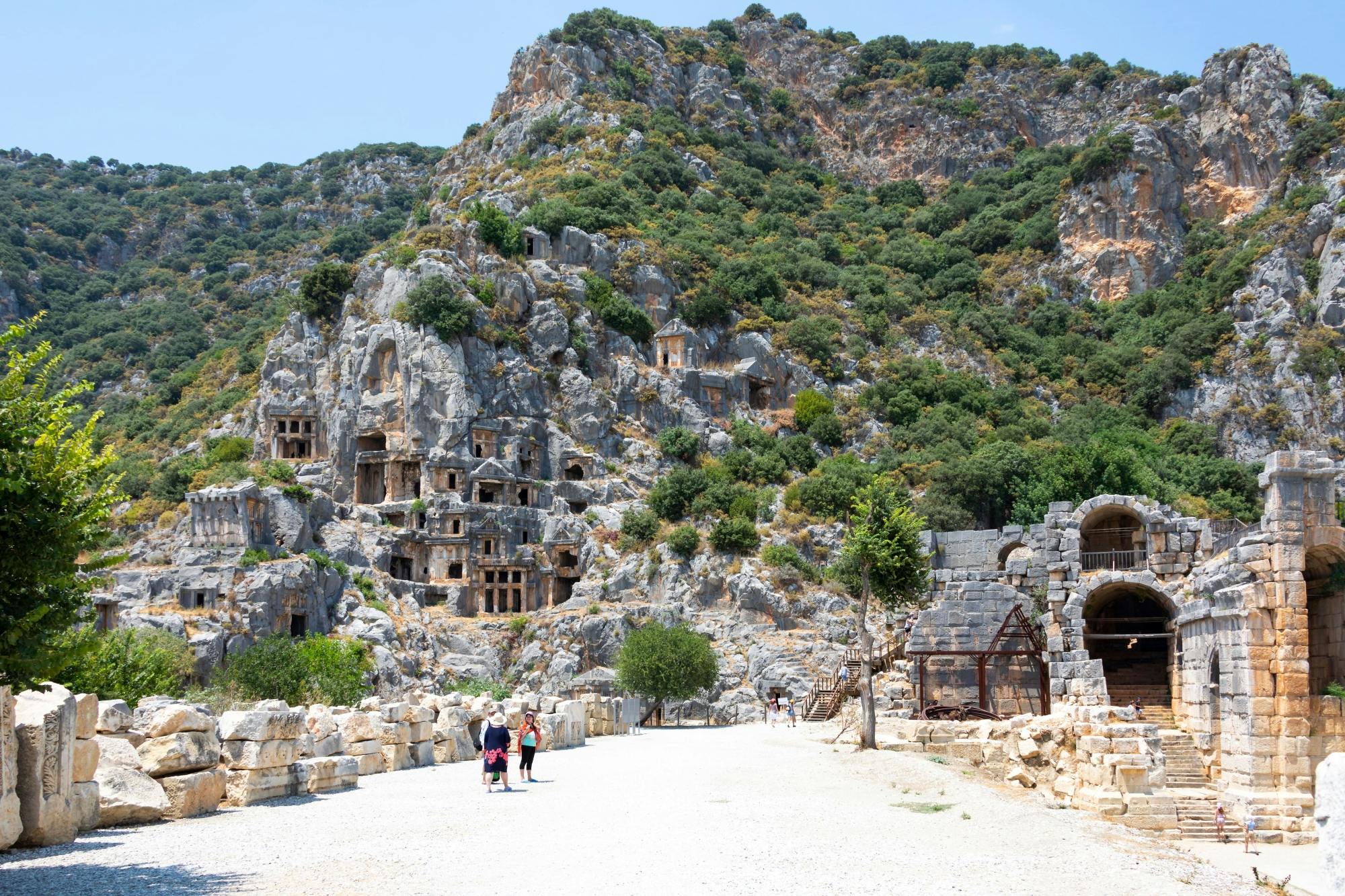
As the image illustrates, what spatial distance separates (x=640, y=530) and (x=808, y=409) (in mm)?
16408

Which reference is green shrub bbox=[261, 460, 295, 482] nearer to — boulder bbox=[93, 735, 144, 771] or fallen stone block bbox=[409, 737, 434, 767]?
fallen stone block bbox=[409, 737, 434, 767]

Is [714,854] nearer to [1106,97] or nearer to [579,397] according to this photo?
[579,397]

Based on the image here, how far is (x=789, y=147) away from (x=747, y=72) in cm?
1074

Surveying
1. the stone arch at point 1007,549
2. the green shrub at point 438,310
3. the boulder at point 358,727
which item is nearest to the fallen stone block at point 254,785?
the boulder at point 358,727

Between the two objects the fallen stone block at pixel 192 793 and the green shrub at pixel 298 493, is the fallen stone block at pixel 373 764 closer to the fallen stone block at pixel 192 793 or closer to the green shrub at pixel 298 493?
the fallen stone block at pixel 192 793

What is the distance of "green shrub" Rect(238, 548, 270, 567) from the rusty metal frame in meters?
33.9

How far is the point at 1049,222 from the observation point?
9062 centimetres

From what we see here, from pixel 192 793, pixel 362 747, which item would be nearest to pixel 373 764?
pixel 362 747

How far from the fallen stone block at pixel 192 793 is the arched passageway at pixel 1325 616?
22.1 metres

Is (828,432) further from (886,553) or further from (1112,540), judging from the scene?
(886,553)

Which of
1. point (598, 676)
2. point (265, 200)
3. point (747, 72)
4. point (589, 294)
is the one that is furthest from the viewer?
point (265, 200)

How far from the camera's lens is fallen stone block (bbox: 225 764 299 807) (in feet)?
52.7

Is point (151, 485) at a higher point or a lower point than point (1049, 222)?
lower

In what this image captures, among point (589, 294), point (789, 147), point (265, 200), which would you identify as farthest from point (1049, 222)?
point (265, 200)
